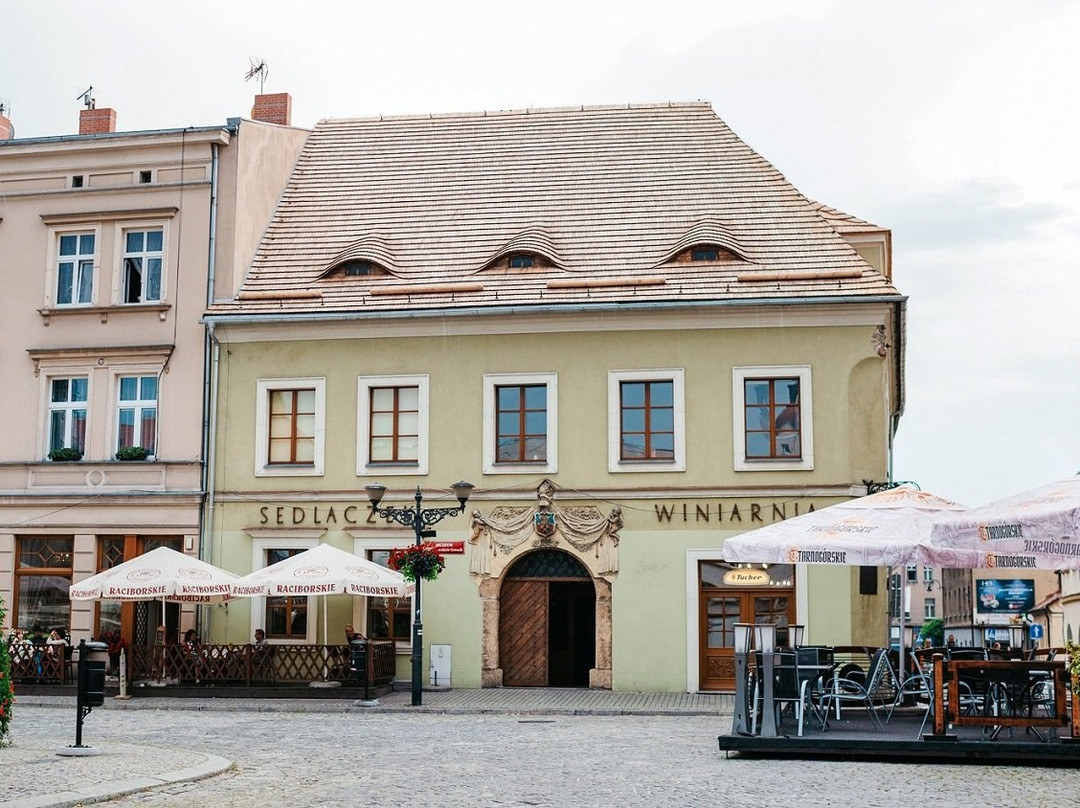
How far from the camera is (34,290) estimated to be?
3027 centimetres

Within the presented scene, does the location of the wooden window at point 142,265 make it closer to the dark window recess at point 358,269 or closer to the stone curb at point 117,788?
the dark window recess at point 358,269

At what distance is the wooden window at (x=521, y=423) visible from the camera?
92.2 ft

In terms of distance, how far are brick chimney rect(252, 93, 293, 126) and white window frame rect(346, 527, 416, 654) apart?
37.2ft

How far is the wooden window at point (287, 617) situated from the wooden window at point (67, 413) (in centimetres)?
519

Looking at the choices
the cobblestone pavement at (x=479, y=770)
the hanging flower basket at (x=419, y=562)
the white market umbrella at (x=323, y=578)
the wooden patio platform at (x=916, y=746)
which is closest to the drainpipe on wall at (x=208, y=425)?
the white market umbrella at (x=323, y=578)

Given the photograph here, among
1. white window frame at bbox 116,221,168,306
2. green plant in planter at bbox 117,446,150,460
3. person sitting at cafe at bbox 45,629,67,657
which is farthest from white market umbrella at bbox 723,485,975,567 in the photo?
white window frame at bbox 116,221,168,306

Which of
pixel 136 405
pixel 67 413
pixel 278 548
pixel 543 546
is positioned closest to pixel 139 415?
pixel 136 405

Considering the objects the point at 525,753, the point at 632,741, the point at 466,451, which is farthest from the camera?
the point at 466,451

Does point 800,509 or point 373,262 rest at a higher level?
point 373,262

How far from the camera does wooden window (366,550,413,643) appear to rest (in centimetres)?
2828

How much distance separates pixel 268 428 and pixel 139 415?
9.06ft

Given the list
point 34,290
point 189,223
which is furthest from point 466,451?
point 34,290

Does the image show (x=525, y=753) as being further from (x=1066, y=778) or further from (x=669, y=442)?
(x=669, y=442)

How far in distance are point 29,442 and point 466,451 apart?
9.11m
